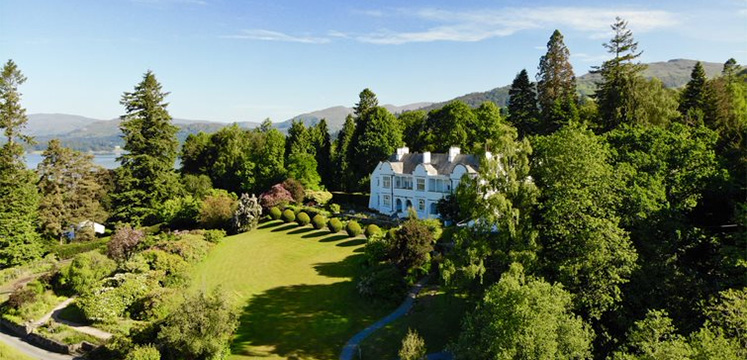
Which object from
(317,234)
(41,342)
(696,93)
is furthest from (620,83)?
(41,342)

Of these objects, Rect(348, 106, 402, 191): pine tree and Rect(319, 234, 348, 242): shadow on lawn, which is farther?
Rect(348, 106, 402, 191): pine tree

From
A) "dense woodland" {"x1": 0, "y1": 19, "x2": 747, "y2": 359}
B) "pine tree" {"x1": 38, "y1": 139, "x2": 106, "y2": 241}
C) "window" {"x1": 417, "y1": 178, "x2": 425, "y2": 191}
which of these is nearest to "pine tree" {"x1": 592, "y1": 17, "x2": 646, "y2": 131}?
"dense woodland" {"x1": 0, "y1": 19, "x2": 747, "y2": 359}

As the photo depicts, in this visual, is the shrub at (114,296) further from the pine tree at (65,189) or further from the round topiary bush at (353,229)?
the pine tree at (65,189)

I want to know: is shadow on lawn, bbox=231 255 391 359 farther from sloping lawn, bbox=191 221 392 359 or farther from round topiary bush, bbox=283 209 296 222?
round topiary bush, bbox=283 209 296 222

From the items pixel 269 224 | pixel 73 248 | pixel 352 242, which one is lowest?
pixel 73 248

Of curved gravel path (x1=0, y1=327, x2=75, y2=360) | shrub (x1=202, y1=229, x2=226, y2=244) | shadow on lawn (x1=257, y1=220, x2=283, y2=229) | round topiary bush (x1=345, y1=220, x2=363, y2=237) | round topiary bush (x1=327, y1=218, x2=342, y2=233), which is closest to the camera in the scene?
curved gravel path (x1=0, y1=327, x2=75, y2=360)

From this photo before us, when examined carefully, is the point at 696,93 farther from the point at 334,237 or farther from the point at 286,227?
the point at 286,227

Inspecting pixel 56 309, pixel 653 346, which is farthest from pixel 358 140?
pixel 653 346

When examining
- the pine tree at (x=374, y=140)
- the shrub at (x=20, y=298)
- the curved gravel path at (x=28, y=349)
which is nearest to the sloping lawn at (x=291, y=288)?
the curved gravel path at (x=28, y=349)
